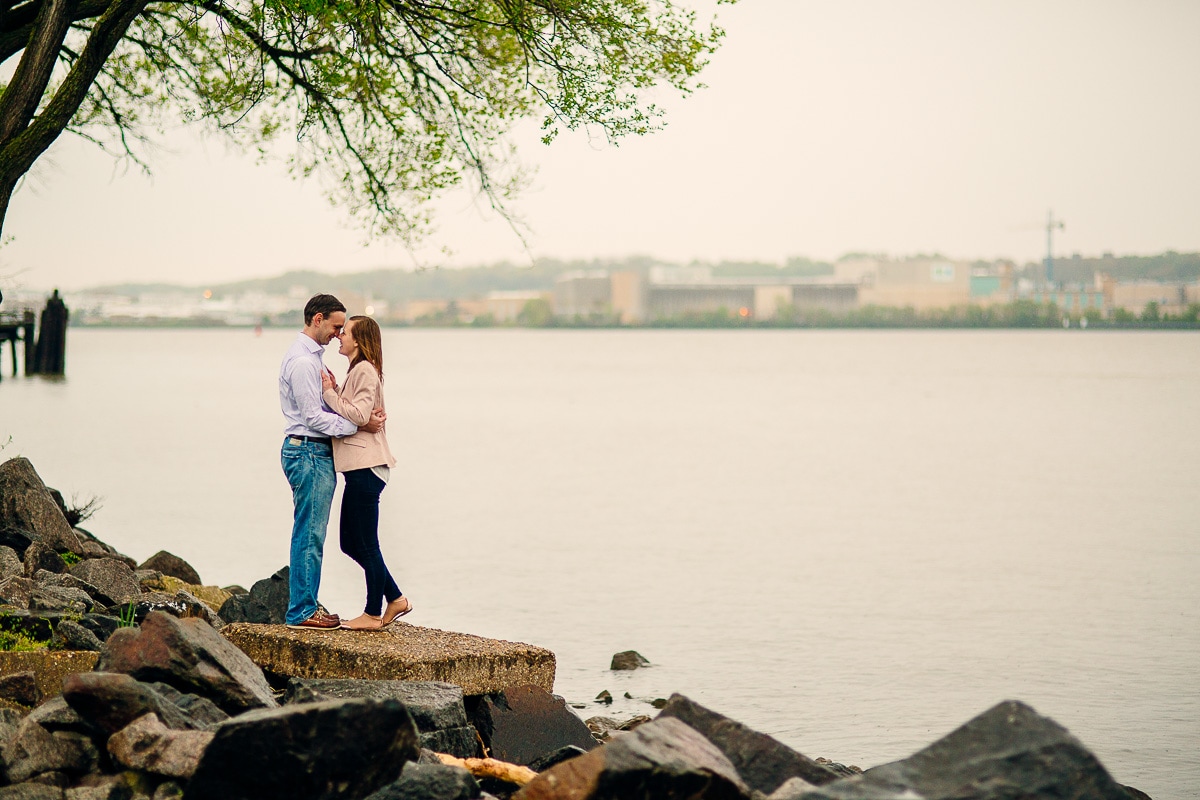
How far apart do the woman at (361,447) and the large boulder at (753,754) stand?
2.58 metres

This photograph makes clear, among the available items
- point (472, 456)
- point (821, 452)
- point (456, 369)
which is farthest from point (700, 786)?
point (456, 369)

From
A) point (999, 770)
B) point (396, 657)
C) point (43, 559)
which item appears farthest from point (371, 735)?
point (43, 559)

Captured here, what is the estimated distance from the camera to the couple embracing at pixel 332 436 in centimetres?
846

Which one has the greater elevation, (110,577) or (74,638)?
(74,638)

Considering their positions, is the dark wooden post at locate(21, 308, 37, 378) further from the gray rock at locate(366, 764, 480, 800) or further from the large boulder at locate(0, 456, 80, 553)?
the gray rock at locate(366, 764, 480, 800)

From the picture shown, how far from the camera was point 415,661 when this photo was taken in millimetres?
8234

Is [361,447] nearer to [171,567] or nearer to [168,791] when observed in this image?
[168,791]

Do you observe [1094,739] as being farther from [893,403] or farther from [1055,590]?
[893,403]

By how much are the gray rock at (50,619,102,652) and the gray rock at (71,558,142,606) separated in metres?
3.68

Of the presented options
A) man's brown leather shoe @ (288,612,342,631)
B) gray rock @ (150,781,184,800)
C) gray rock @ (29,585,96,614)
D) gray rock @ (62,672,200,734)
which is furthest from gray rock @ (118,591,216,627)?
gray rock @ (150,781,184,800)

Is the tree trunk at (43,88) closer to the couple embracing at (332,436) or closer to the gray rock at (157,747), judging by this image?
the couple embracing at (332,436)

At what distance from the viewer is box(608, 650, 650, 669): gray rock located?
48.4 feet

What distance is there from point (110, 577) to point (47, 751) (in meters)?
6.33

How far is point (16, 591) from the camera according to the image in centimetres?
1007
